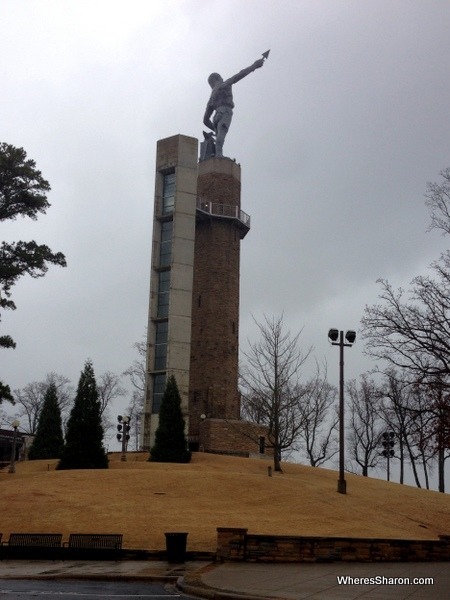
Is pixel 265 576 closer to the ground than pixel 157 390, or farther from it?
closer to the ground

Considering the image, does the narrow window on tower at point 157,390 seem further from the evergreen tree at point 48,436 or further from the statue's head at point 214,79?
the statue's head at point 214,79

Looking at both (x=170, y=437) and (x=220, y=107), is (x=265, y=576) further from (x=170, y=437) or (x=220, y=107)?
(x=220, y=107)

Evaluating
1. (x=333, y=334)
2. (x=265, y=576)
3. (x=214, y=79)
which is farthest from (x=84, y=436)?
(x=214, y=79)

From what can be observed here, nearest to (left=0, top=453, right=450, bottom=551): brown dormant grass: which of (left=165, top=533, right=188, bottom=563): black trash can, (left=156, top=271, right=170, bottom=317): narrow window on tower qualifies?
(left=165, top=533, right=188, bottom=563): black trash can

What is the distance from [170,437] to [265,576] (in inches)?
1061

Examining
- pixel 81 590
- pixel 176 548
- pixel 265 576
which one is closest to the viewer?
pixel 81 590

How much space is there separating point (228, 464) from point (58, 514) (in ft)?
57.4

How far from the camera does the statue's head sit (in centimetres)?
6158

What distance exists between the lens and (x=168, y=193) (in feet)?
176

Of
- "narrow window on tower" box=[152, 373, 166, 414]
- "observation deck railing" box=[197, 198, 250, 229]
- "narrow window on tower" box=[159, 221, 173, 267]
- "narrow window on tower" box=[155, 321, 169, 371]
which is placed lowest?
"narrow window on tower" box=[152, 373, 166, 414]

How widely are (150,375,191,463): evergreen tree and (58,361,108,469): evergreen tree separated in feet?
13.3

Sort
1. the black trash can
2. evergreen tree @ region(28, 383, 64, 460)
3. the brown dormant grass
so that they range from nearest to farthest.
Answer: the black trash can < the brown dormant grass < evergreen tree @ region(28, 383, 64, 460)

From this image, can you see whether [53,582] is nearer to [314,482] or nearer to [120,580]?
[120,580]

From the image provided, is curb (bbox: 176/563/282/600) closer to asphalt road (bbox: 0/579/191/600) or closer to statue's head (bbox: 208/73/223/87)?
asphalt road (bbox: 0/579/191/600)
